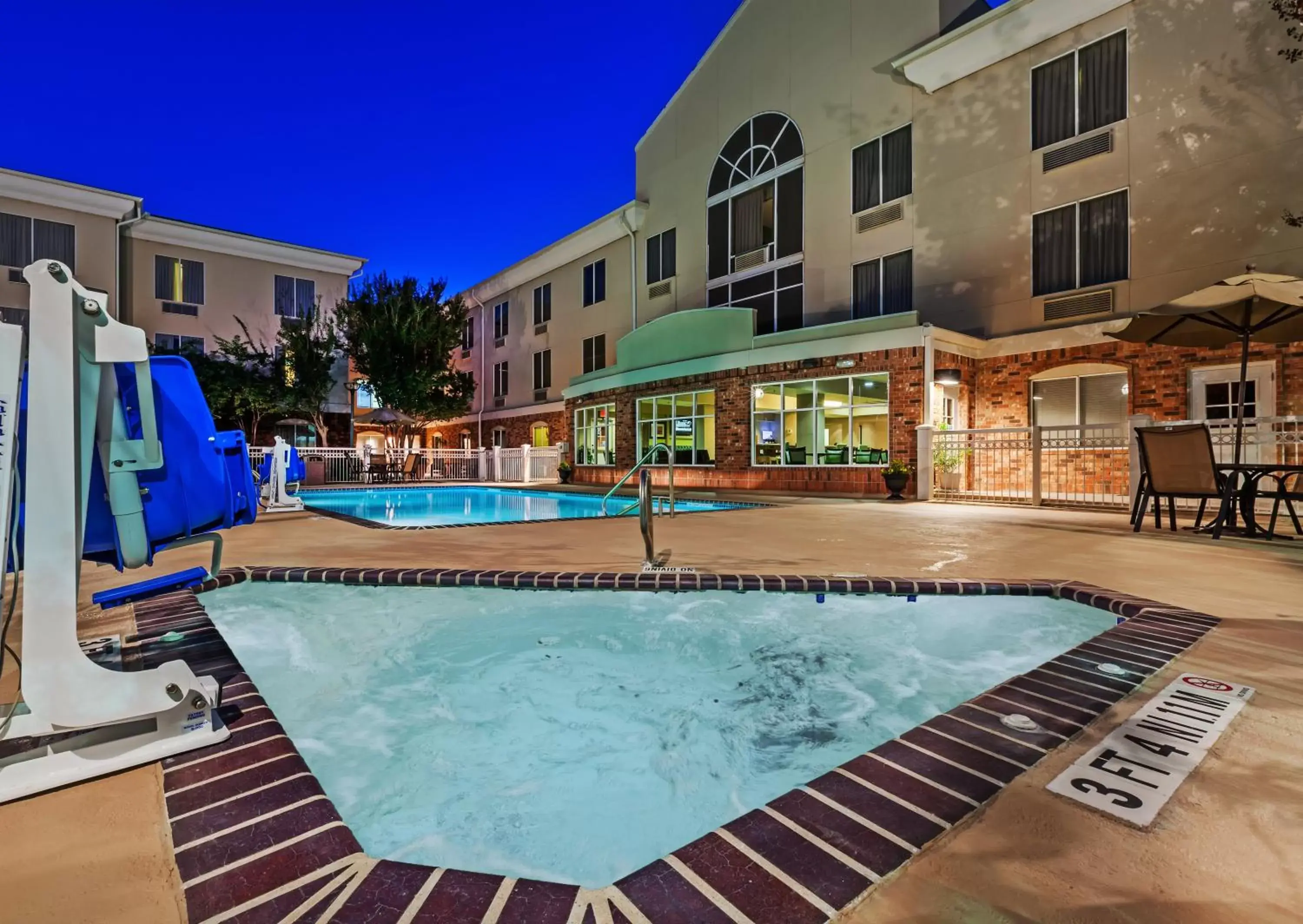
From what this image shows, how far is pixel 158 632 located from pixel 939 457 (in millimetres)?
10575

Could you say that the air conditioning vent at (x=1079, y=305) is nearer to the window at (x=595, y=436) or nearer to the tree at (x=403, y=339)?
the window at (x=595, y=436)

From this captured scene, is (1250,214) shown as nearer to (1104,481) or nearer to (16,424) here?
(1104,481)

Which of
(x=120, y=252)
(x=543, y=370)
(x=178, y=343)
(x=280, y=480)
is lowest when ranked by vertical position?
(x=280, y=480)

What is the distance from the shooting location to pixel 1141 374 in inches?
382

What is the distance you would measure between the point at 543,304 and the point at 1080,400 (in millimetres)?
17372

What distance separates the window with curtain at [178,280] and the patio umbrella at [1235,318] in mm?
23636

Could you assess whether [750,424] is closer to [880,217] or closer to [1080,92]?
[880,217]

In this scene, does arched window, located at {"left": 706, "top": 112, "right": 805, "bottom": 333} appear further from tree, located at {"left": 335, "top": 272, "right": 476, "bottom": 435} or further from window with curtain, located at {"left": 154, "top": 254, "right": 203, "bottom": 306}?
window with curtain, located at {"left": 154, "top": 254, "right": 203, "bottom": 306}

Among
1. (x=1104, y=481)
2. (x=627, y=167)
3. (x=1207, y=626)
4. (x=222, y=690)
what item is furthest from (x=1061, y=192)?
(x=627, y=167)

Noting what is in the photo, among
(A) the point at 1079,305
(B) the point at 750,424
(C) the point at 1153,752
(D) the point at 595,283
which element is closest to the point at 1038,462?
(A) the point at 1079,305

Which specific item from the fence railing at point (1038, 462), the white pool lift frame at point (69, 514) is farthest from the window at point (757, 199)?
the white pool lift frame at point (69, 514)

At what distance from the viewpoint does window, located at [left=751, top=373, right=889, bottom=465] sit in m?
11.6

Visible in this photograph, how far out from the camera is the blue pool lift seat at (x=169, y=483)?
1.54 meters

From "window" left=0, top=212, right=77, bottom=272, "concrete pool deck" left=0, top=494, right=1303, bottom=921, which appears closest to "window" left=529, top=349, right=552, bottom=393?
"window" left=0, top=212, right=77, bottom=272
